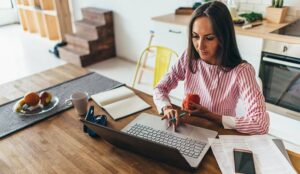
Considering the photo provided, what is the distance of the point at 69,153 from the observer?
3.54ft

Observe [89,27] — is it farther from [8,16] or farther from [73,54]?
[8,16]

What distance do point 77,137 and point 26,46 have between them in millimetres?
4803

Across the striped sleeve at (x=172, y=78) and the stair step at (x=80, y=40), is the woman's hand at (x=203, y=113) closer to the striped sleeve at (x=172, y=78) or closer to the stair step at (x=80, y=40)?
the striped sleeve at (x=172, y=78)

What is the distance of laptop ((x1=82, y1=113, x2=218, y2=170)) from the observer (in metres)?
0.93

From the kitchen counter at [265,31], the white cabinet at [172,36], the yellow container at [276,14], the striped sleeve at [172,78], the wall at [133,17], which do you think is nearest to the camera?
the striped sleeve at [172,78]

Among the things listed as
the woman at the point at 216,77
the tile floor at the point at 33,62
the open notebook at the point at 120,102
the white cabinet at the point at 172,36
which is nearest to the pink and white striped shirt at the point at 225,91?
the woman at the point at 216,77

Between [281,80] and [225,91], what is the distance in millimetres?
1017

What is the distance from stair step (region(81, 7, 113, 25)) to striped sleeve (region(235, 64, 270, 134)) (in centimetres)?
332

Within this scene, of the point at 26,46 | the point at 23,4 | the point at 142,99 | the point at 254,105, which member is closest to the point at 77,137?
the point at 142,99

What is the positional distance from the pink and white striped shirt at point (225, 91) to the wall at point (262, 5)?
1.48 metres

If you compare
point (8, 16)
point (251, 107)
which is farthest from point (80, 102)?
point (8, 16)

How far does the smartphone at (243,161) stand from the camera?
0.91 meters

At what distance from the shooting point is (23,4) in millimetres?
5973

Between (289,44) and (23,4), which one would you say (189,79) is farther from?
(23,4)
